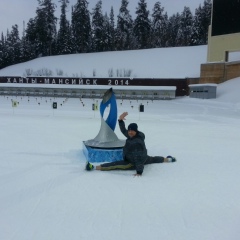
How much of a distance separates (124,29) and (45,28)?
675 inches

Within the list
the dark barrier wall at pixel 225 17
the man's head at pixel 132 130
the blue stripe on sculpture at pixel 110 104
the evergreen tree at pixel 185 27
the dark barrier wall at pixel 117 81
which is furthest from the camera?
the evergreen tree at pixel 185 27

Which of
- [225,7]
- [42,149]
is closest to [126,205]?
[42,149]

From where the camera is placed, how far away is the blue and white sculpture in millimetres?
7312

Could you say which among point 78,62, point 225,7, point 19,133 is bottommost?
point 19,133

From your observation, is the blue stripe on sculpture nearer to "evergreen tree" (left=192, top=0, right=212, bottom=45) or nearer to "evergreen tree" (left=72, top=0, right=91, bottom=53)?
"evergreen tree" (left=192, top=0, right=212, bottom=45)

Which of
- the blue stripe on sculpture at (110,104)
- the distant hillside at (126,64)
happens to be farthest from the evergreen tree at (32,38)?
the blue stripe on sculpture at (110,104)

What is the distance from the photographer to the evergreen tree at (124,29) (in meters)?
67.8

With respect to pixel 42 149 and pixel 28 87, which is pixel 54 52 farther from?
pixel 42 149

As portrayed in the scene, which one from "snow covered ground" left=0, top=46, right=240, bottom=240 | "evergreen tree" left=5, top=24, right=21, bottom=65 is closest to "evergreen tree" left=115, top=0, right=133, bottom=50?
"evergreen tree" left=5, top=24, right=21, bottom=65

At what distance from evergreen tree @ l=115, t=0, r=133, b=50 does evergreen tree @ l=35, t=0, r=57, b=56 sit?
14165 mm

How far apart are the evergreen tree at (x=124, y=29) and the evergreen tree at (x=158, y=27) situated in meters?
5.80

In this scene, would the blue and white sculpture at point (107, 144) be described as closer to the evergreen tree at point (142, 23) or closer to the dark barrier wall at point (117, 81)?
the dark barrier wall at point (117, 81)

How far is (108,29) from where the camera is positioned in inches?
2625

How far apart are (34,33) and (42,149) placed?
6295 cm
